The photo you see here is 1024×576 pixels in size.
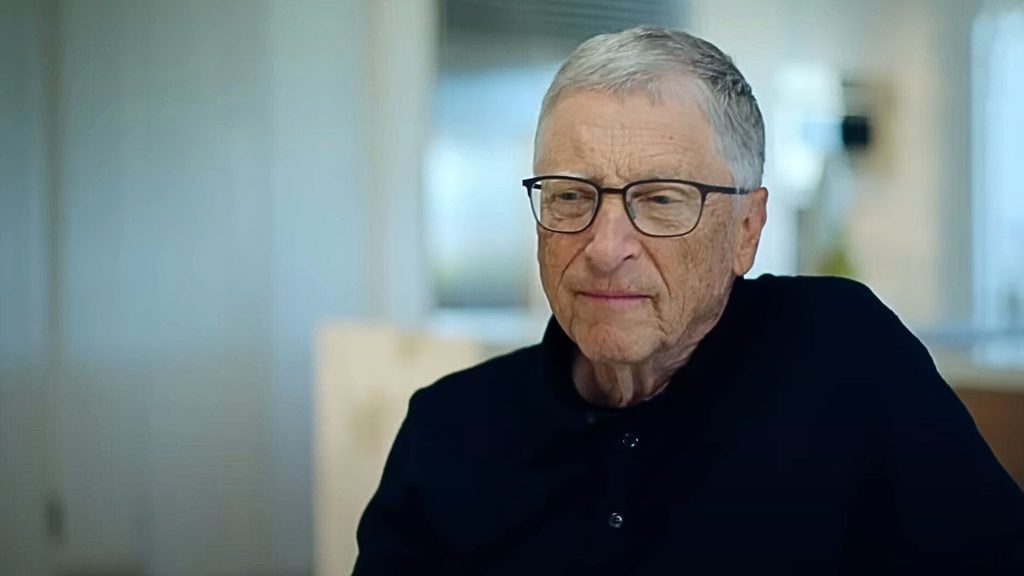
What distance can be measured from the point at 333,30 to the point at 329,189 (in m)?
0.32

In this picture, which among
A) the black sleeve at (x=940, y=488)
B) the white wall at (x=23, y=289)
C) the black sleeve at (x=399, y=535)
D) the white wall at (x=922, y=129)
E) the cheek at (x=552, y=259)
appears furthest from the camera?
the white wall at (x=922, y=129)

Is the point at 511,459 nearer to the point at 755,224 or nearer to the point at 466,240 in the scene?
the point at 755,224

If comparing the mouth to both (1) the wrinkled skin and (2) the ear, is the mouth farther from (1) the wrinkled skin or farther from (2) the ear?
(2) the ear

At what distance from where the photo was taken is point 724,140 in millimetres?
906

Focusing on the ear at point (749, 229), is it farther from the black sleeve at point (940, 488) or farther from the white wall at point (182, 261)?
the white wall at point (182, 261)

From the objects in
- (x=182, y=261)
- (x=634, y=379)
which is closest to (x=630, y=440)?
(x=634, y=379)

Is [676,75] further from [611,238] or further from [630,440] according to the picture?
[630,440]

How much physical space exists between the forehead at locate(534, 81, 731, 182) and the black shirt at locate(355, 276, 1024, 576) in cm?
17

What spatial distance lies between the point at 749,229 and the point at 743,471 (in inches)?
8.6

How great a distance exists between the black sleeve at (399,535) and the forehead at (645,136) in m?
0.35

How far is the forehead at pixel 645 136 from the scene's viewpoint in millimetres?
886

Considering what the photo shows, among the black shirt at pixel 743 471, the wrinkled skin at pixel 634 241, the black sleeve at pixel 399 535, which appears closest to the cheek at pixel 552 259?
the wrinkled skin at pixel 634 241

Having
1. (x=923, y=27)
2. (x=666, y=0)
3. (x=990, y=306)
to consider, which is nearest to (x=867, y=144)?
(x=923, y=27)

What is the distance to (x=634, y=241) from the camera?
89 centimetres
